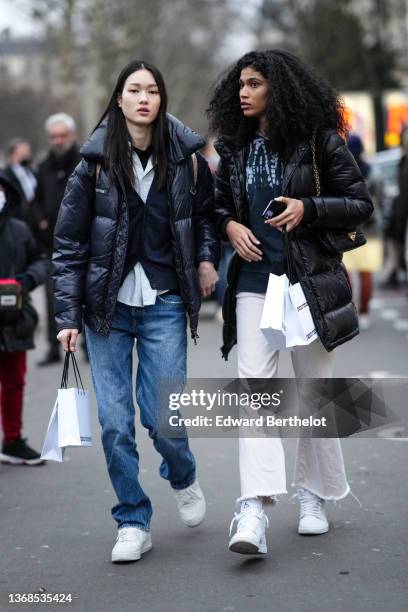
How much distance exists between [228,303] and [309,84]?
937 millimetres

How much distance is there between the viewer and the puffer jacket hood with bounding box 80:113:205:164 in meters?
5.07

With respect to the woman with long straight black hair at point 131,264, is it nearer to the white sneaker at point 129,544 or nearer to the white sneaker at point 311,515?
the white sneaker at point 129,544

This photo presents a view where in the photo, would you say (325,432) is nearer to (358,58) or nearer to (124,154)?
(124,154)

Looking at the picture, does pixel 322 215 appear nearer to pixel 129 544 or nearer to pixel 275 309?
pixel 275 309

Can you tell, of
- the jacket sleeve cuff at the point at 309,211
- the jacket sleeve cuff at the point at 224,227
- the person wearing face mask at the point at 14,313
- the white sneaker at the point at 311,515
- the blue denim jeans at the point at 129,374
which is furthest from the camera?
the person wearing face mask at the point at 14,313

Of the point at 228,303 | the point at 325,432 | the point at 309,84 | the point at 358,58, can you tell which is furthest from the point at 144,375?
the point at 358,58

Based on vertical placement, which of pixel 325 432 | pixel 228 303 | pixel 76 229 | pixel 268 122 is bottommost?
pixel 325 432

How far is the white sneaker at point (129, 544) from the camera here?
507cm

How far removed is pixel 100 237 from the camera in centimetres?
502

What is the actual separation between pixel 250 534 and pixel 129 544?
0.50m

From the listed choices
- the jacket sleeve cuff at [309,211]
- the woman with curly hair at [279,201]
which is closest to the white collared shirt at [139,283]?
the woman with curly hair at [279,201]

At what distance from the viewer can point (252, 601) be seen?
4.54 meters

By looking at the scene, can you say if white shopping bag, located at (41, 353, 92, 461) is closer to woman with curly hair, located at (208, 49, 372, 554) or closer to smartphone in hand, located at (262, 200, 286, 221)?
woman with curly hair, located at (208, 49, 372, 554)

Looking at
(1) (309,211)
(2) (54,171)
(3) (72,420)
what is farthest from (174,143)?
(2) (54,171)
